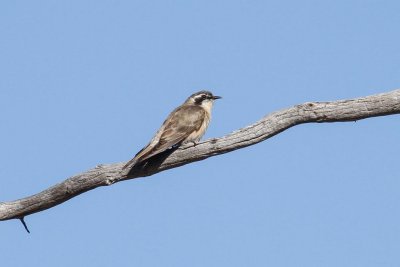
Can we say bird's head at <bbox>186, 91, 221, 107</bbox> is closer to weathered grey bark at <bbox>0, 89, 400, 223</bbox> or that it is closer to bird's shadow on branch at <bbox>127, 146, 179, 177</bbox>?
bird's shadow on branch at <bbox>127, 146, 179, 177</bbox>

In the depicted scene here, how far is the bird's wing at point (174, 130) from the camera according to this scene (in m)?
10.8

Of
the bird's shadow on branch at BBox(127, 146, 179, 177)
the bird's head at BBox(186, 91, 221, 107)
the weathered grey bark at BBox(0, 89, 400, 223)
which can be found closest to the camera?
the weathered grey bark at BBox(0, 89, 400, 223)

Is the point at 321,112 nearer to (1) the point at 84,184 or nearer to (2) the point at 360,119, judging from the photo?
(2) the point at 360,119

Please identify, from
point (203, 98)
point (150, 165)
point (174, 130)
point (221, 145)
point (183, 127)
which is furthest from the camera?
point (203, 98)

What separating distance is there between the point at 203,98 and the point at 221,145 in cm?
363

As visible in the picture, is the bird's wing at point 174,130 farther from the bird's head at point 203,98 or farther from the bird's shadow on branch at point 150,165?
the bird's head at point 203,98

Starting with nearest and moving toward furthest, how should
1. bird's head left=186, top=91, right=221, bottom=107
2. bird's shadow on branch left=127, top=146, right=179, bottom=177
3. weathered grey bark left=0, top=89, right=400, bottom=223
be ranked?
weathered grey bark left=0, top=89, right=400, bottom=223, bird's shadow on branch left=127, top=146, right=179, bottom=177, bird's head left=186, top=91, right=221, bottom=107

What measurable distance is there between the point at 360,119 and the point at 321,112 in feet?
1.67

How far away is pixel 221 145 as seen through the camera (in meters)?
10.4

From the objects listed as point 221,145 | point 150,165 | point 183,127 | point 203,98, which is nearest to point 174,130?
point 183,127

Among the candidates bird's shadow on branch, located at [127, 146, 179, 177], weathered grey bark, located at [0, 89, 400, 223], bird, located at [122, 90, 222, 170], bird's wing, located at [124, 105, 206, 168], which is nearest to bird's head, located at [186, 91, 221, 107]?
bird, located at [122, 90, 222, 170]

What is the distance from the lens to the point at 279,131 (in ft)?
33.3

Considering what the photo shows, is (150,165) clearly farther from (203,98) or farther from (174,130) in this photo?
(203,98)

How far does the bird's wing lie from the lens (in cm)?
1079
